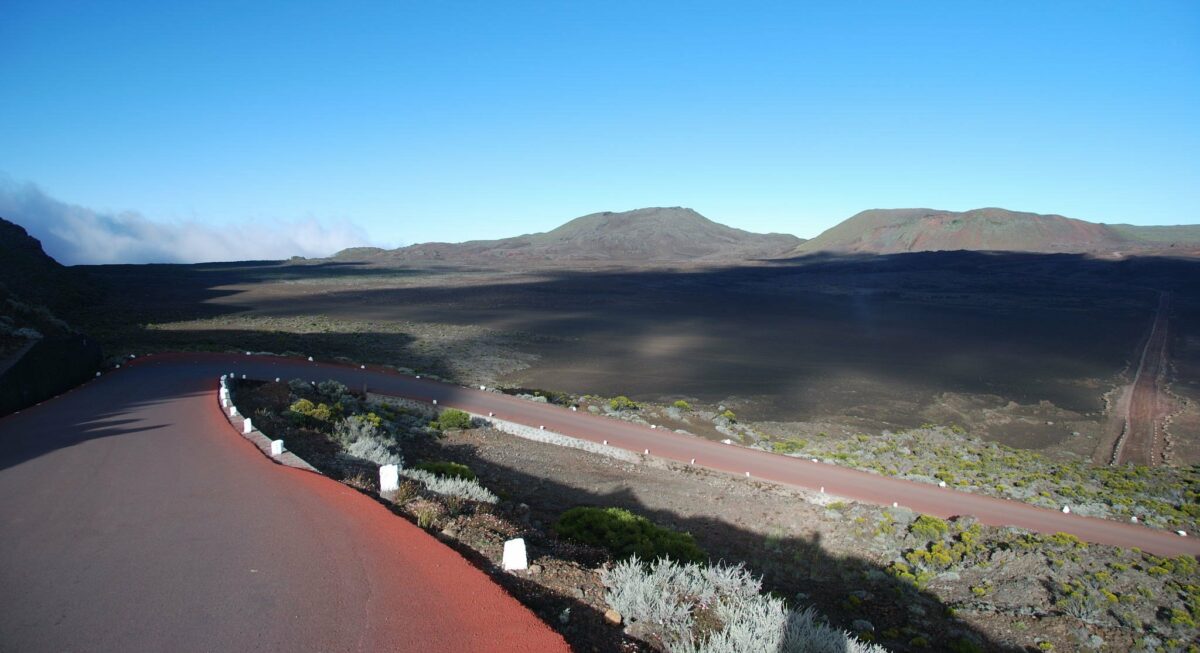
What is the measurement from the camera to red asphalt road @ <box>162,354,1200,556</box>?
11961 millimetres

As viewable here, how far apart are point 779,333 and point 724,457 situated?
31292mm

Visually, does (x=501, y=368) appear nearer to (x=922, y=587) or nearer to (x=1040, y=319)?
(x=922, y=587)

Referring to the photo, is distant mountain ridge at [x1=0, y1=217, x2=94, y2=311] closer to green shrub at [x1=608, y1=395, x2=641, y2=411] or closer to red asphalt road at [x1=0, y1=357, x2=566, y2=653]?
green shrub at [x1=608, y1=395, x2=641, y2=411]

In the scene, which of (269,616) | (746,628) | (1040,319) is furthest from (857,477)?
(1040,319)

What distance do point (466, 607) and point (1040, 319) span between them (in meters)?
58.9

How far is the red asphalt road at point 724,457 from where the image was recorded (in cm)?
1196

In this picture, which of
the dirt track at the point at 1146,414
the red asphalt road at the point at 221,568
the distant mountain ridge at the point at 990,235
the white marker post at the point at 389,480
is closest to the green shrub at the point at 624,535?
the white marker post at the point at 389,480

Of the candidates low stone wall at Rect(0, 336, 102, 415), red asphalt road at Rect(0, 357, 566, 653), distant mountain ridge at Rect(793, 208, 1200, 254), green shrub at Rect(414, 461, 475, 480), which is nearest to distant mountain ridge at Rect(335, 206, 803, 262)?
distant mountain ridge at Rect(793, 208, 1200, 254)

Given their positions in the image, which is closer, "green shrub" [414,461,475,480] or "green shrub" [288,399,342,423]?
"green shrub" [414,461,475,480]

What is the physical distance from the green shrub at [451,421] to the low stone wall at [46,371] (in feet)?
26.4

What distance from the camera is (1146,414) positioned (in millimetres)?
26000

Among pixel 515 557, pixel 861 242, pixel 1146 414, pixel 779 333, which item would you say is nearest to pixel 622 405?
pixel 515 557

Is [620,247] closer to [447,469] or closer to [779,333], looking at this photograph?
[779,333]

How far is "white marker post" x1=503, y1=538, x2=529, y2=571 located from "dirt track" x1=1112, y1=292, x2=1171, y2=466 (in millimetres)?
21509
